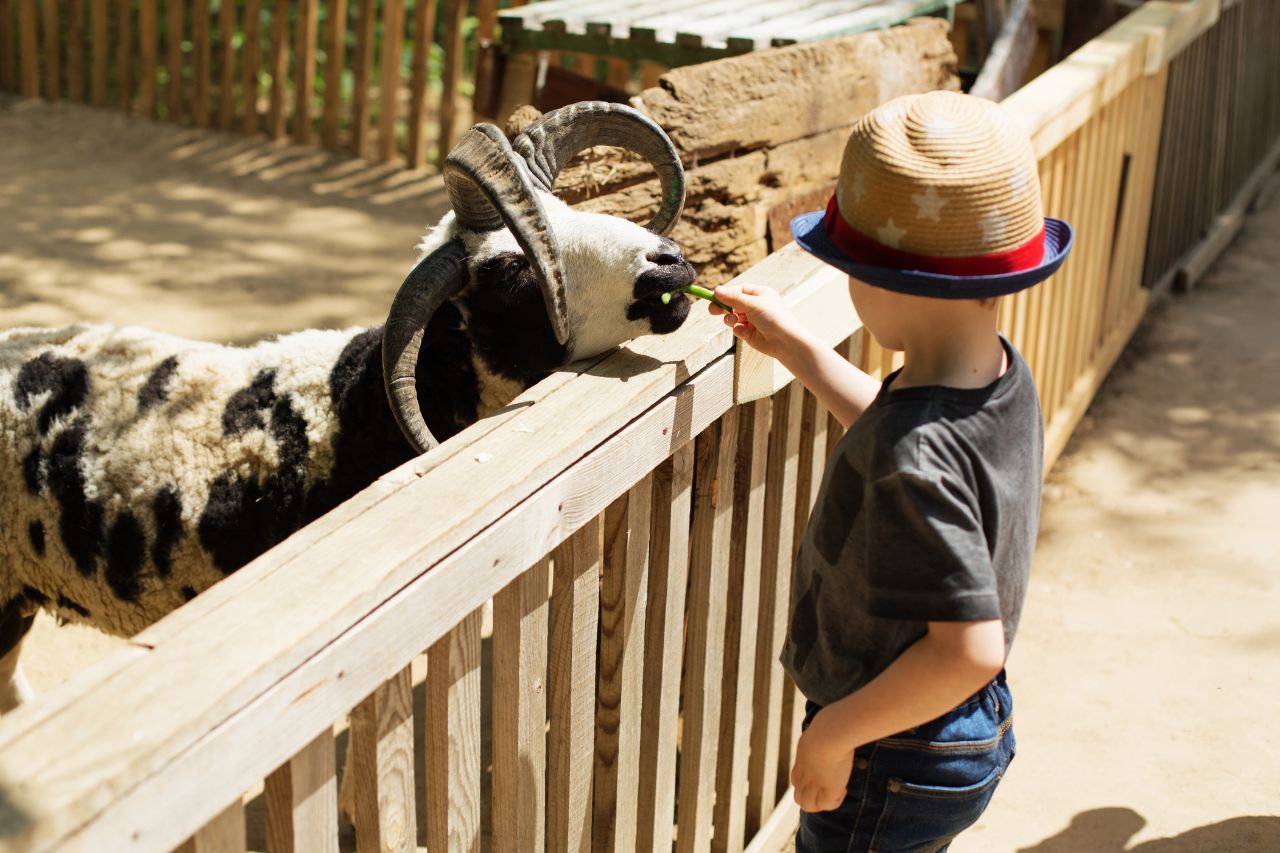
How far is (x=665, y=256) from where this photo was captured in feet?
9.85

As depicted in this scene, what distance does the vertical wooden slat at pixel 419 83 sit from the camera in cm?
1001

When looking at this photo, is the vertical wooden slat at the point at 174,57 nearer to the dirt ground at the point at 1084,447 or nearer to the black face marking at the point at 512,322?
the dirt ground at the point at 1084,447

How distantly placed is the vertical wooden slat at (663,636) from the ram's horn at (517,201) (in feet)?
1.69

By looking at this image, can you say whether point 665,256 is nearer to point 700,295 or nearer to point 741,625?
point 700,295

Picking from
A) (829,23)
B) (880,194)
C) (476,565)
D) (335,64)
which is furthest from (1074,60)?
(335,64)

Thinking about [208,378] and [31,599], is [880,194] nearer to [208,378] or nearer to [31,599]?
[208,378]

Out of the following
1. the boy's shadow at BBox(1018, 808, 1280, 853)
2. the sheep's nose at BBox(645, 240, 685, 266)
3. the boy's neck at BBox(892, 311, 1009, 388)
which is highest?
the boy's neck at BBox(892, 311, 1009, 388)

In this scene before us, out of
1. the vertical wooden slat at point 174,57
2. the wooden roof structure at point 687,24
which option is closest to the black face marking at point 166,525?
the wooden roof structure at point 687,24

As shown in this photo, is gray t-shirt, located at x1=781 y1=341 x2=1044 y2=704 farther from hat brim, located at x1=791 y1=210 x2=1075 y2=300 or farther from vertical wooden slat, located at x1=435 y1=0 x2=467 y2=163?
vertical wooden slat, located at x1=435 y1=0 x2=467 y2=163

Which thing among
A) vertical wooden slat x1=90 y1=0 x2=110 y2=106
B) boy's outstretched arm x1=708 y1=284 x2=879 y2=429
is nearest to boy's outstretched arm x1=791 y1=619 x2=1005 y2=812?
boy's outstretched arm x1=708 y1=284 x2=879 y2=429

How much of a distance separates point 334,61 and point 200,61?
1418mm

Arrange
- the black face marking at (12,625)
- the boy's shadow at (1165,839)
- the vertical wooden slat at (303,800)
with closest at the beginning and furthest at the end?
the vertical wooden slat at (303,800)
the boy's shadow at (1165,839)
the black face marking at (12,625)

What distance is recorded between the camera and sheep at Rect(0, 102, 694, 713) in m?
3.27

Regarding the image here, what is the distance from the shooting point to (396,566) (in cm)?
170
